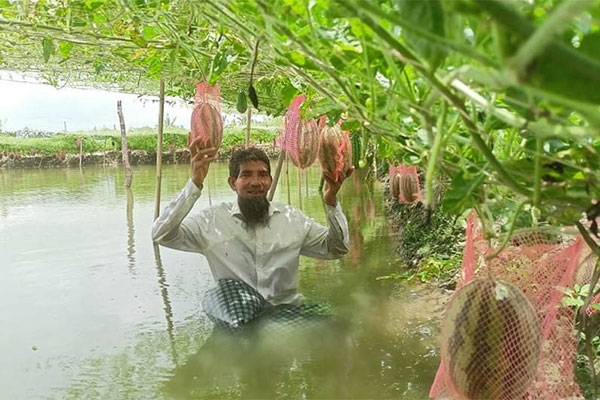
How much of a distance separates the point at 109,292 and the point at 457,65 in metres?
4.73

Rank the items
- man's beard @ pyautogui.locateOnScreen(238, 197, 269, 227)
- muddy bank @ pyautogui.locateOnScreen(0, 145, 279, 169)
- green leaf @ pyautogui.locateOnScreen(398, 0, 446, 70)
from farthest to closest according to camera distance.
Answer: muddy bank @ pyautogui.locateOnScreen(0, 145, 279, 169) < man's beard @ pyautogui.locateOnScreen(238, 197, 269, 227) < green leaf @ pyautogui.locateOnScreen(398, 0, 446, 70)

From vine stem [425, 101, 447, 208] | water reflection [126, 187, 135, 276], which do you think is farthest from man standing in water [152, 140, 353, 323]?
vine stem [425, 101, 447, 208]

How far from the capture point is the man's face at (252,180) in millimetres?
3527

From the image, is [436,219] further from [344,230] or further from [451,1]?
[451,1]

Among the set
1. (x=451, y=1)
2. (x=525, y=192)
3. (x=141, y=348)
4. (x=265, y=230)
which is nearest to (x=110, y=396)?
(x=141, y=348)

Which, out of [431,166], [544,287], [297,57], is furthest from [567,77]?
[544,287]

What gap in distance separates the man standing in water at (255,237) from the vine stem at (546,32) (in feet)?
10.2

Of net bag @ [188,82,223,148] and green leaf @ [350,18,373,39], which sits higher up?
green leaf @ [350,18,373,39]

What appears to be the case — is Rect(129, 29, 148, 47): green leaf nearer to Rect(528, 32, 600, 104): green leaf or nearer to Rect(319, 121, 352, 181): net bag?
Rect(319, 121, 352, 181): net bag

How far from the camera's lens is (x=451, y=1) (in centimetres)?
38

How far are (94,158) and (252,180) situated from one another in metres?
21.1

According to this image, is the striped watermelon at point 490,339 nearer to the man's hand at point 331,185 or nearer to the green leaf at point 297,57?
the green leaf at point 297,57

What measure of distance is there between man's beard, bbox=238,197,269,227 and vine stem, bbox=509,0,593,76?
323cm

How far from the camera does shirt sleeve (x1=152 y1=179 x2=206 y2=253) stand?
3.10 m
